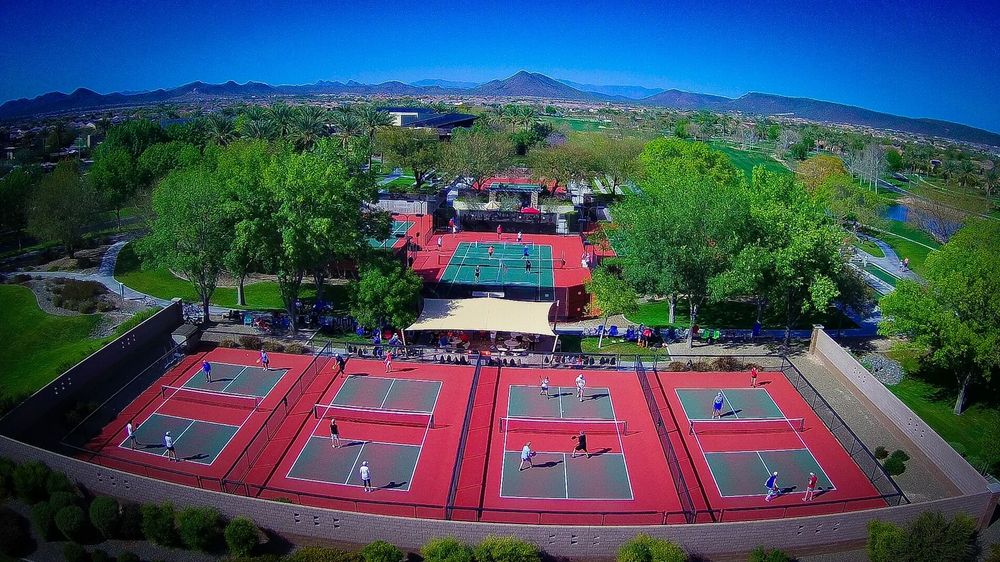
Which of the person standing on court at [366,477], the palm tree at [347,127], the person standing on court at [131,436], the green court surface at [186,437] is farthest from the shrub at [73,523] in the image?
the palm tree at [347,127]

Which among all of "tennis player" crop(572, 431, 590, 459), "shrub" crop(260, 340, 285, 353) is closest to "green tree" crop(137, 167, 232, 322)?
"shrub" crop(260, 340, 285, 353)

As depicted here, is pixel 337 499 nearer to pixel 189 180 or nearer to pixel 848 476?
pixel 848 476

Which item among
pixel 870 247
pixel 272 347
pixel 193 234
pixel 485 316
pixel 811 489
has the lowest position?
pixel 811 489

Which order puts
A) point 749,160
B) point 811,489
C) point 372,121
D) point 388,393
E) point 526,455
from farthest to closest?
point 749,160 → point 372,121 → point 388,393 → point 526,455 → point 811,489

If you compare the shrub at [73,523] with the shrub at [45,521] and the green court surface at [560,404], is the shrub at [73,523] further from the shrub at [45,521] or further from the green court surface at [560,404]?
the green court surface at [560,404]

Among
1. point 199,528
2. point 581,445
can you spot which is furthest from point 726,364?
point 199,528

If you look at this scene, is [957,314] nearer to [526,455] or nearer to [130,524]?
[526,455]
